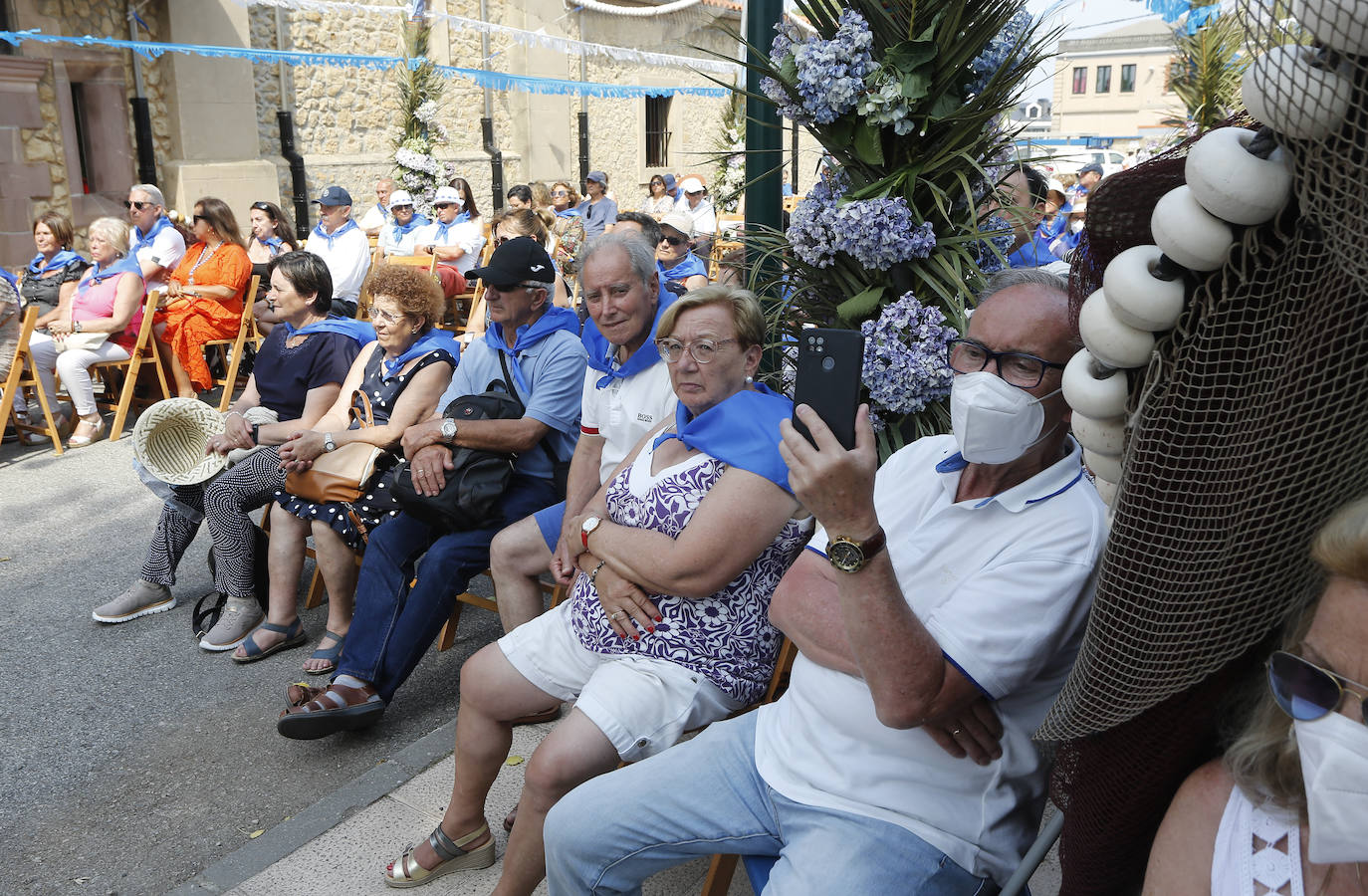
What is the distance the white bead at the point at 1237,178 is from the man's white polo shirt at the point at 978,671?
842 mm

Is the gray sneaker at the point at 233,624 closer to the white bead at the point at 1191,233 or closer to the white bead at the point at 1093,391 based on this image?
the white bead at the point at 1093,391

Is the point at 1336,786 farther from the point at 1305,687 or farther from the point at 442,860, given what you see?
the point at 442,860

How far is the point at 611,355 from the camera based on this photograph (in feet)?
11.0

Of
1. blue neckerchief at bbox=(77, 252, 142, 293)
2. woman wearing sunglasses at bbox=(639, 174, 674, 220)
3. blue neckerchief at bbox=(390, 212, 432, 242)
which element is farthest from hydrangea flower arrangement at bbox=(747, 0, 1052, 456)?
woman wearing sunglasses at bbox=(639, 174, 674, 220)

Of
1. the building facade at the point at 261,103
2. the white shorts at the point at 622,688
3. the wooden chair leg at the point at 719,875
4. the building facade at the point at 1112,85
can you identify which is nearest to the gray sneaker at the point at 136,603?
the white shorts at the point at 622,688

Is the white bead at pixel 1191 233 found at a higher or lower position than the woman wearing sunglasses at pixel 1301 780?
higher

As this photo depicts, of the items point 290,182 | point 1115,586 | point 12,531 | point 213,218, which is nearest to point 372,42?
point 290,182

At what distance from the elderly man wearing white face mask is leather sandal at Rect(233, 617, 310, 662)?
7.79ft

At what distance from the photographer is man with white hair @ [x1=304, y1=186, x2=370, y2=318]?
8.77 metres

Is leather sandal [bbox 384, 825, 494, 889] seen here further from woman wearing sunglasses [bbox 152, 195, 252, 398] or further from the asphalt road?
woman wearing sunglasses [bbox 152, 195, 252, 398]

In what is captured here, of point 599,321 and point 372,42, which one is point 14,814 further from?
point 372,42

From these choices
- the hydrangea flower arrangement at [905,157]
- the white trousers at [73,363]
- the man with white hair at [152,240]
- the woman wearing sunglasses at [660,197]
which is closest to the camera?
the hydrangea flower arrangement at [905,157]

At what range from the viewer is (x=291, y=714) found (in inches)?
121

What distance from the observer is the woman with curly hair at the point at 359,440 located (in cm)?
374
